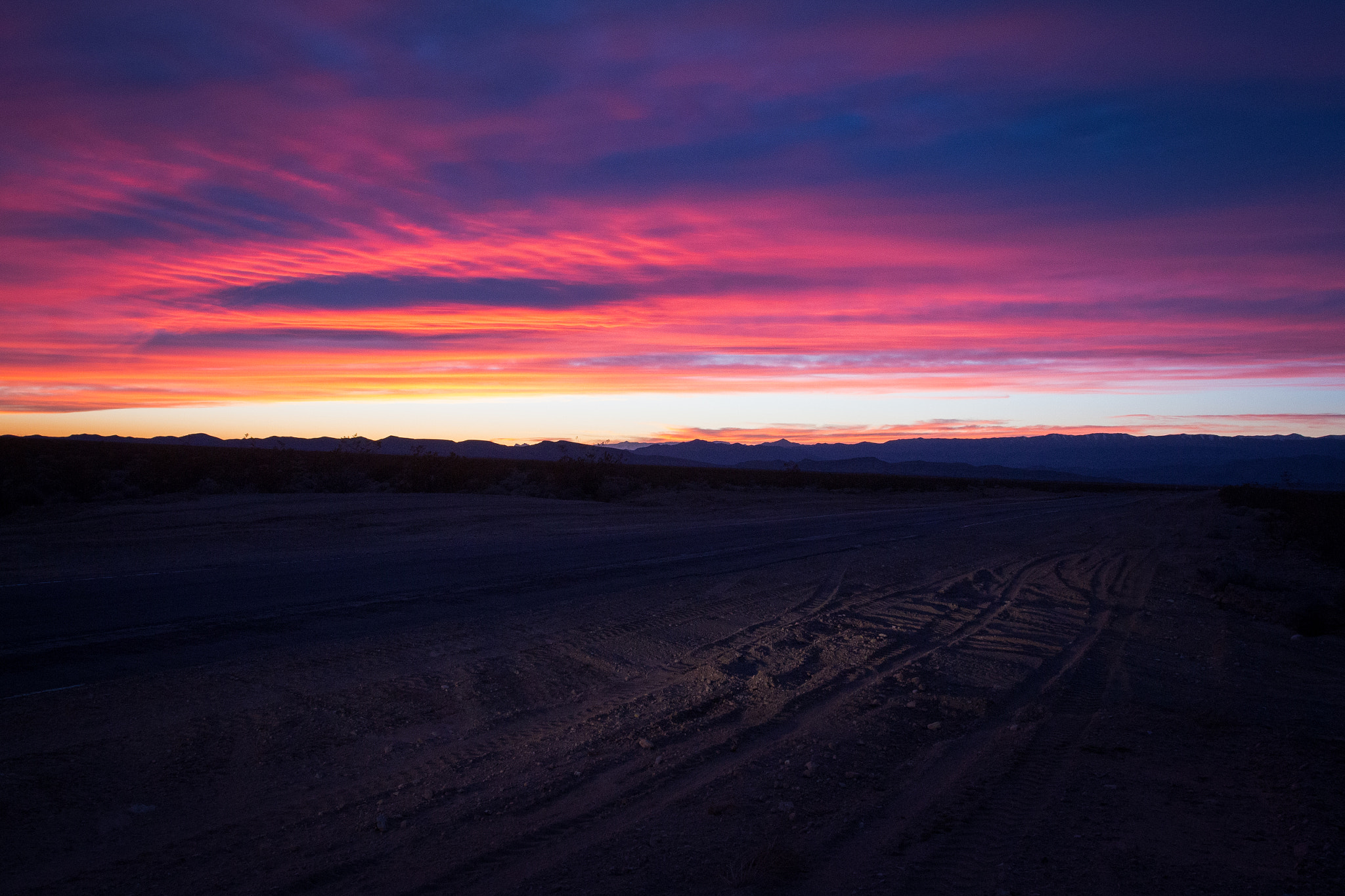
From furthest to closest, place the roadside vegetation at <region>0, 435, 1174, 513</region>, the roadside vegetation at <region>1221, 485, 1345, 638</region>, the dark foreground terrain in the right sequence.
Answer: the roadside vegetation at <region>0, 435, 1174, 513</region>, the roadside vegetation at <region>1221, 485, 1345, 638</region>, the dark foreground terrain

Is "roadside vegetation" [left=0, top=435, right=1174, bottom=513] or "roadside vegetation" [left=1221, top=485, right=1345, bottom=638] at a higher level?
"roadside vegetation" [left=0, top=435, right=1174, bottom=513]

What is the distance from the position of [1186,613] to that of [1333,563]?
704 cm

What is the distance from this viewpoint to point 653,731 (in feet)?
17.4

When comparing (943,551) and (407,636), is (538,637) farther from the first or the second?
(943,551)

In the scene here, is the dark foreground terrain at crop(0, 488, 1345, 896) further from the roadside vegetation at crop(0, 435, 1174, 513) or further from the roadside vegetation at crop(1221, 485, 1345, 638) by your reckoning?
the roadside vegetation at crop(0, 435, 1174, 513)

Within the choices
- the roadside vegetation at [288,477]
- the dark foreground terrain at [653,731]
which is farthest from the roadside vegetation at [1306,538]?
the roadside vegetation at [288,477]

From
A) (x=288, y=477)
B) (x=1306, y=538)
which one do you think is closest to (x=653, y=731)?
(x=1306, y=538)

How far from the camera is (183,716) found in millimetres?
5250

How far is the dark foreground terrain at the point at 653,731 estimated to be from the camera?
3.62 m

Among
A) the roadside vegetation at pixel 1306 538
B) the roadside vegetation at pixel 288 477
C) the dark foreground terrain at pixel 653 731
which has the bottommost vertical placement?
the dark foreground terrain at pixel 653 731

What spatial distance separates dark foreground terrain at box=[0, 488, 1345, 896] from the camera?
362 centimetres

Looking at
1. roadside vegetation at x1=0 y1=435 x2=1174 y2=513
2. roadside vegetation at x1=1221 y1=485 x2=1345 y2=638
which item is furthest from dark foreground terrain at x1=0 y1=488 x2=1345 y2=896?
roadside vegetation at x1=0 y1=435 x2=1174 y2=513

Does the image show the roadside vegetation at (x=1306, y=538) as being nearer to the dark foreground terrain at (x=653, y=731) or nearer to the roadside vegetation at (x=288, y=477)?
the dark foreground terrain at (x=653, y=731)

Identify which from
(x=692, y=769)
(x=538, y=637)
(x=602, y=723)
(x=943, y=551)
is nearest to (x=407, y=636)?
(x=538, y=637)
